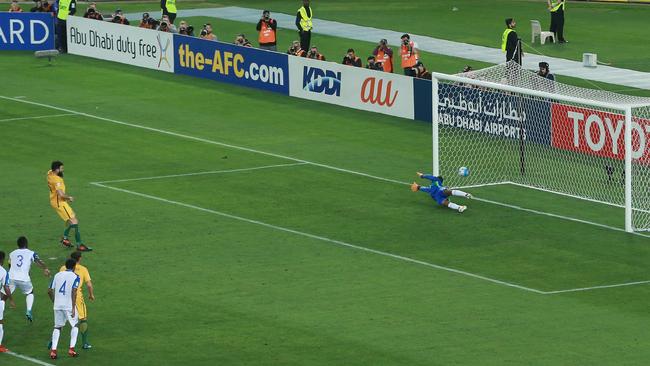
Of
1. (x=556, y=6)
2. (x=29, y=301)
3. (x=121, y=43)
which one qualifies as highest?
(x=556, y=6)

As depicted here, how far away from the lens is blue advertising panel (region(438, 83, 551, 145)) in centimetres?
3938

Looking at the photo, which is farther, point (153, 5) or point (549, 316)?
point (153, 5)

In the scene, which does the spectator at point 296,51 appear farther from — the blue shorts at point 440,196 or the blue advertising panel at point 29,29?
the blue shorts at point 440,196

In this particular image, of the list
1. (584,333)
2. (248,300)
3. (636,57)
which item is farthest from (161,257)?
(636,57)

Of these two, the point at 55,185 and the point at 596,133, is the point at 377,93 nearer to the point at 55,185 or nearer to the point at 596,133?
the point at 596,133

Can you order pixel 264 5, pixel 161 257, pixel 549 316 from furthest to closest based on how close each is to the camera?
pixel 264 5 < pixel 161 257 < pixel 549 316

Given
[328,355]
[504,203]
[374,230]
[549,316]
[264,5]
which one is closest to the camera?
[328,355]

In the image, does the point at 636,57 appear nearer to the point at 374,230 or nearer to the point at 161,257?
the point at 374,230

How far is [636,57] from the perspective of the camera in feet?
191

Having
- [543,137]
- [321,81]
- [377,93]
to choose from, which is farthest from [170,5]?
Result: [543,137]

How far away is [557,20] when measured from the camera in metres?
61.1

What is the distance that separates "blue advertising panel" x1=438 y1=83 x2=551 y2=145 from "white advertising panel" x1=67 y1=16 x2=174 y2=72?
16130mm

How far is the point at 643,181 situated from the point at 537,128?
4416 millimetres

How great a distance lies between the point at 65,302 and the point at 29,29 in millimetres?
35876
